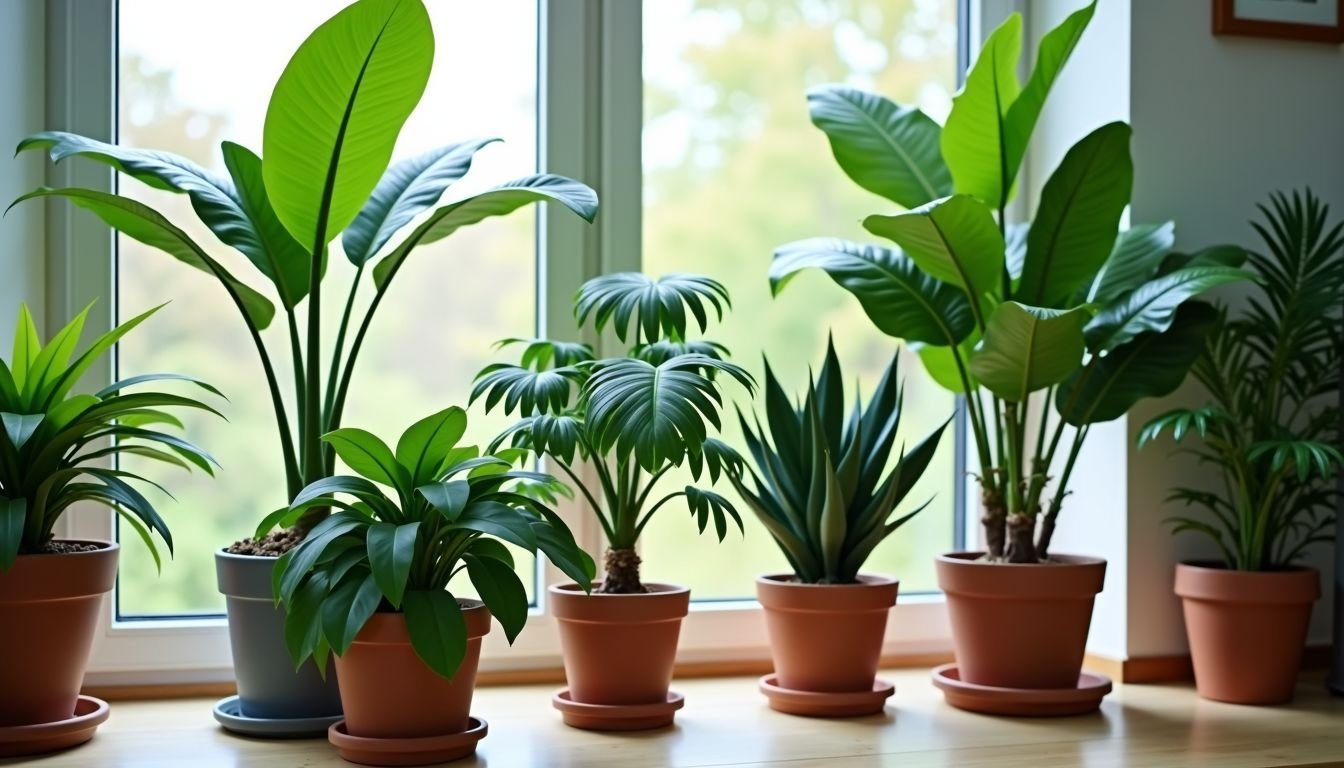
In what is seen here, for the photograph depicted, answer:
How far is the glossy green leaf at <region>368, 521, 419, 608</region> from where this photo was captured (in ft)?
5.85

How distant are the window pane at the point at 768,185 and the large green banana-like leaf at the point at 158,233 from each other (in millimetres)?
820

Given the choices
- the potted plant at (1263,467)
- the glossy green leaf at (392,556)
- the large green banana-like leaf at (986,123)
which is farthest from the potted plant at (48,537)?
the potted plant at (1263,467)

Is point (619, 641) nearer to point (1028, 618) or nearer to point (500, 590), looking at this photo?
point (500, 590)

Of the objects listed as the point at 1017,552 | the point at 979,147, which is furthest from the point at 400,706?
the point at 979,147

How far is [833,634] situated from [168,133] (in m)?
1.50

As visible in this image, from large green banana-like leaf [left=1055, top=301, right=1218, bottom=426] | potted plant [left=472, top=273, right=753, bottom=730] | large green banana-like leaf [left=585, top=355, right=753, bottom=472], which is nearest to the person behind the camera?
large green banana-like leaf [left=585, top=355, right=753, bottom=472]

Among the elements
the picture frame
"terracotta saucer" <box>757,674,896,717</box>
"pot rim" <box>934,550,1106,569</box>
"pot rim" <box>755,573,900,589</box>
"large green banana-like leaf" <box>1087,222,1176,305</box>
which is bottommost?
"terracotta saucer" <box>757,674,896,717</box>

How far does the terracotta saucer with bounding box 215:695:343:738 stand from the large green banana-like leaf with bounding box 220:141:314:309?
66 centimetres

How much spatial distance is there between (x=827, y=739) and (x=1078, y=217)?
1.02 meters

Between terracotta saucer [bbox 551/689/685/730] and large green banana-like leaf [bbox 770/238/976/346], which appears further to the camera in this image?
large green banana-like leaf [bbox 770/238/976/346]

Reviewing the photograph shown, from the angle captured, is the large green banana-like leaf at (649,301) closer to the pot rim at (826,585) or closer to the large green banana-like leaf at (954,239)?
the large green banana-like leaf at (954,239)

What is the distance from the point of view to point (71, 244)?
2375 mm

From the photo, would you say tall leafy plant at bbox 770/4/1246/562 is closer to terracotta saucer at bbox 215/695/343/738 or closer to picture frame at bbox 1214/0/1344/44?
picture frame at bbox 1214/0/1344/44

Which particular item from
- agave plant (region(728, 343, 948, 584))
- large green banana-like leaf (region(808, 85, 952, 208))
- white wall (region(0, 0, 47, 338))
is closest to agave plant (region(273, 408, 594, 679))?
agave plant (region(728, 343, 948, 584))
